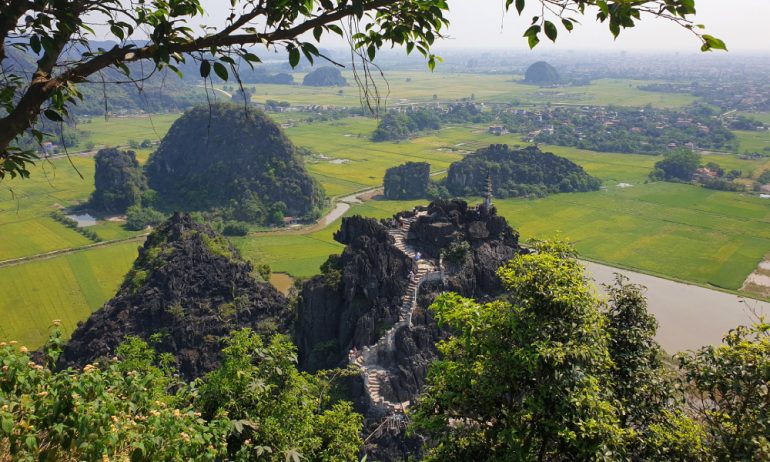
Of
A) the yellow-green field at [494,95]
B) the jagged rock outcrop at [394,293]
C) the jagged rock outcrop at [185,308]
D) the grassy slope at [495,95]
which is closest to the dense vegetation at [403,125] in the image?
the yellow-green field at [494,95]

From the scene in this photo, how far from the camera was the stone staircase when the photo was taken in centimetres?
2022

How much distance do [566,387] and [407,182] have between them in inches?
2261

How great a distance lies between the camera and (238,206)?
57.3 m

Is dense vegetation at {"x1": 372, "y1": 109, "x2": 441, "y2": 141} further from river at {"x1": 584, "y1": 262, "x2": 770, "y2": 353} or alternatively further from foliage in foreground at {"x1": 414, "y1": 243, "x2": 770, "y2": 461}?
foliage in foreground at {"x1": 414, "y1": 243, "x2": 770, "y2": 461}

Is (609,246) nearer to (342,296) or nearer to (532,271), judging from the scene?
(342,296)

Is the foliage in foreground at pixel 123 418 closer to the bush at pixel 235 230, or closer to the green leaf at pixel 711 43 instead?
the green leaf at pixel 711 43

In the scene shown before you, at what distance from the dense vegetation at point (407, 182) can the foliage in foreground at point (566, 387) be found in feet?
180

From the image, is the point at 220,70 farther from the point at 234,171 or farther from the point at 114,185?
the point at 114,185

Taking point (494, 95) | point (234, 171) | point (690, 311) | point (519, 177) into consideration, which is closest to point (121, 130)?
point (234, 171)

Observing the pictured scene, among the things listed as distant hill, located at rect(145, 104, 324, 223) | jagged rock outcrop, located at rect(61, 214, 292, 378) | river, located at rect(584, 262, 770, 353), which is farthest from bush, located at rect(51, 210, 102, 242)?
river, located at rect(584, 262, 770, 353)

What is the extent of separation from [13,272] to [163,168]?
30643 mm

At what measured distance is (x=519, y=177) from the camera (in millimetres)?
68062

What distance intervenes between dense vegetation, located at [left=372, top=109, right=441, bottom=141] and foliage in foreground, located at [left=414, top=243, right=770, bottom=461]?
292 feet

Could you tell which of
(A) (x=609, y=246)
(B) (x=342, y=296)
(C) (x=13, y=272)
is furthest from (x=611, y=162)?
(C) (x=13, y=272)
